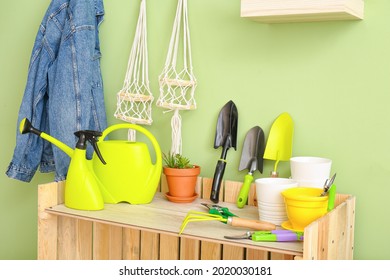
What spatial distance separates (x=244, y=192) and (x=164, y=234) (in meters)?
0.28

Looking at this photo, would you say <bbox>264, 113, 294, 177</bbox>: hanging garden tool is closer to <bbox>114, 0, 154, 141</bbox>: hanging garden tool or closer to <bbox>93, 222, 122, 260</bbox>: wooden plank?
<bbox>114, 0, 154, 141</bbox>: hanging garden tool

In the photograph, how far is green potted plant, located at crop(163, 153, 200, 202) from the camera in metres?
1.75

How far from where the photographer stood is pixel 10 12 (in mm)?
2246

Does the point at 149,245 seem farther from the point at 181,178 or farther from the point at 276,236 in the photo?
the point at 276,236

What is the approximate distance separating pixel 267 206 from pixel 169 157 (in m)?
0.40

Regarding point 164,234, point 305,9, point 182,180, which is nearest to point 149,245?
point 164,234

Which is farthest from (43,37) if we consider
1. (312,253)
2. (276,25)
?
(312,253)

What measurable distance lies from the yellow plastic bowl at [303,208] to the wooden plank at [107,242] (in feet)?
2.38

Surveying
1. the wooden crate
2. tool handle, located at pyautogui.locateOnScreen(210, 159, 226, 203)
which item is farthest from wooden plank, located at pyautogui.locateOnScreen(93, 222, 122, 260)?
tool handle, located at pyautogui.locateOnScreen(210, 159, 226, 203)

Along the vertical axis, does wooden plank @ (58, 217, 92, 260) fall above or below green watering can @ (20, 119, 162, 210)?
below

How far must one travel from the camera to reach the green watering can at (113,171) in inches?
65.8

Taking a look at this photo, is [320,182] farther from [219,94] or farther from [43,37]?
[43,37]

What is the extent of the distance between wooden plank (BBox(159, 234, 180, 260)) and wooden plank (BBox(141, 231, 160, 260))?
2 cm

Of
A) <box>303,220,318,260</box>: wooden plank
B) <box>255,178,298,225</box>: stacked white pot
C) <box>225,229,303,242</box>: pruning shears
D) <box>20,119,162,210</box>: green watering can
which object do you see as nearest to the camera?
<box>303,220,318,260</box>: wooden plank
